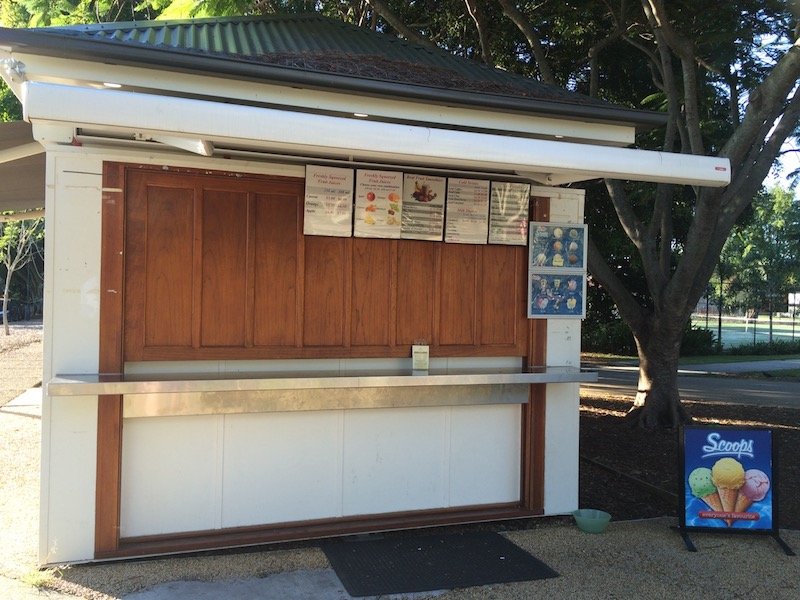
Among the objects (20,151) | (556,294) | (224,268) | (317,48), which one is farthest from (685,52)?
(20,151)

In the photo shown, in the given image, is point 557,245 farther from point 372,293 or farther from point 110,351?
point 110,351

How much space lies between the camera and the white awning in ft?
18.3

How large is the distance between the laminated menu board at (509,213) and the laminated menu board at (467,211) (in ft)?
0.22

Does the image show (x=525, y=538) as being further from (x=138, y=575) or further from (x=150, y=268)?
(x=150, y=268)

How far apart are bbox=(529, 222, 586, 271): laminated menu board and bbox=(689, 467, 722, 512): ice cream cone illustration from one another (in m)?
1.83

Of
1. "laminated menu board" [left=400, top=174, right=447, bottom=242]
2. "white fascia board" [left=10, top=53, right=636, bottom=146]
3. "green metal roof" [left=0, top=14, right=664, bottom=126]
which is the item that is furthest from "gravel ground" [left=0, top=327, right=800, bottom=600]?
"green metal roof" [left=0, top=14, right=664, bottom=126]

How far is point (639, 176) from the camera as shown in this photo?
470cm

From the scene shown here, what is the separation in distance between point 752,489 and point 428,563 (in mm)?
2587

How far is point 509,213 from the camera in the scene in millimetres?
5789

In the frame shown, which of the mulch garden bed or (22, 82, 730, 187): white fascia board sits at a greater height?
(22, 82, 730, 187): white fascia board

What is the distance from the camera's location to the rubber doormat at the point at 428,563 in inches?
182

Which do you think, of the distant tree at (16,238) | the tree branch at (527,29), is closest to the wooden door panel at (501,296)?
the tree branch at (527,29)

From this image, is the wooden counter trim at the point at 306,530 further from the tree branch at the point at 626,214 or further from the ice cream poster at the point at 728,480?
the tree branch at the point at 626,214

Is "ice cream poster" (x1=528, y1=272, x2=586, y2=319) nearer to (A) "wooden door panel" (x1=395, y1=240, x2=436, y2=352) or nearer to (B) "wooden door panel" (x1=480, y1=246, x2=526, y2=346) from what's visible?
(B) "wooden door panel" (x1=480, y1=246, x2=526, y2=346)
